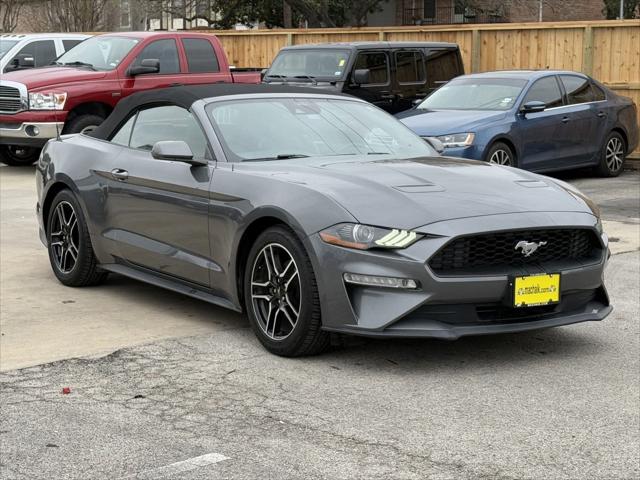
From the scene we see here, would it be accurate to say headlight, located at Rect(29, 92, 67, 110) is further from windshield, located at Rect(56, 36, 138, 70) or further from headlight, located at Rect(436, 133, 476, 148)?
headlight, located at Rect(436, 133, 476, 148)

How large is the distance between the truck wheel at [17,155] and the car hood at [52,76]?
4.47 ft

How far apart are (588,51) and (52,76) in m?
8.32

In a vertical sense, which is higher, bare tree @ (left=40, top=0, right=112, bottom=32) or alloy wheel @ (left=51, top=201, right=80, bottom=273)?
bare tree @ (left=40, top=0, right=112, bottom=32)

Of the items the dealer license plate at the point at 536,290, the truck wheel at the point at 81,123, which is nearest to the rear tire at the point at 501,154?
the truck wheel at the point at 81,123

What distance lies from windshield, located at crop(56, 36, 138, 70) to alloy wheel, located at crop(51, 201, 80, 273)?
8.69 metres

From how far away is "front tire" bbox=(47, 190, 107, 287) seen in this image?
7965mm

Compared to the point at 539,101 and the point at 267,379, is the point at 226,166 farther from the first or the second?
the point at 539,101

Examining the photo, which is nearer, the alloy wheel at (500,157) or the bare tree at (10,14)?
the alloy wheel at (500,157)

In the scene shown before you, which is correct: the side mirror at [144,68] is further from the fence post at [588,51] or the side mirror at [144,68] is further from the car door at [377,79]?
the fence post at [588,51]

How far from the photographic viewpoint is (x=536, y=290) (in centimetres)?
593

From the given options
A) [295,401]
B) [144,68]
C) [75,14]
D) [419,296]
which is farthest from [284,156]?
[75,14]

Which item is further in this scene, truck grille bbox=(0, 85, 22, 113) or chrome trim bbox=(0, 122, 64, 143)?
truck grille bbox=(0, 85, 22, 113)

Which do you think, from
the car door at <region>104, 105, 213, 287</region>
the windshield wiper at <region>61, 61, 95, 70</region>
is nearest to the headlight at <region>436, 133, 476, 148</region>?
the windshield wiper at <region>61, 61, 95, 70</region>

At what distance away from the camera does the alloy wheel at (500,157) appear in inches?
538
